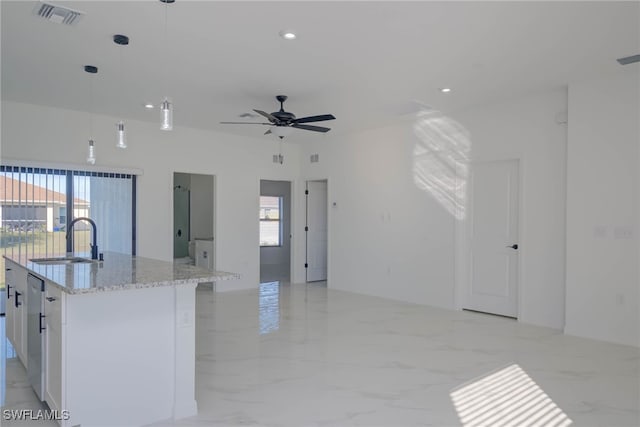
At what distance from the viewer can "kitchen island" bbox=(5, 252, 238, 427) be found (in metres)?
2.53

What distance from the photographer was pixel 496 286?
19.3 feet

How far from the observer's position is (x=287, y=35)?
12.0 ft

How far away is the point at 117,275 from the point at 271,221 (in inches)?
334

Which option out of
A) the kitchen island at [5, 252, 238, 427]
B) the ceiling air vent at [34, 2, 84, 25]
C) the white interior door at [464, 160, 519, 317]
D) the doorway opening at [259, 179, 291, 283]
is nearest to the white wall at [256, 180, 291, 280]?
the doorway opening at [259, 179, 291, 283]

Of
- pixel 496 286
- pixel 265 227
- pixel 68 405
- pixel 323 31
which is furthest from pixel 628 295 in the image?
pixel 265 227

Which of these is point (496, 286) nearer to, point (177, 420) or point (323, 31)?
point (323, 31)

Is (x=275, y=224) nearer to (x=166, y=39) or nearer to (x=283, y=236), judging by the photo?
(x=283, y=236)

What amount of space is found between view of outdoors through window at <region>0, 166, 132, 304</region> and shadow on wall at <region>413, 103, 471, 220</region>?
4.49 metres

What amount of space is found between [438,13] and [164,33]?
218 cm

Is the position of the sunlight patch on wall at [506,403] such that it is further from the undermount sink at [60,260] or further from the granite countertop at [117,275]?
the undermount sink at [60,260]

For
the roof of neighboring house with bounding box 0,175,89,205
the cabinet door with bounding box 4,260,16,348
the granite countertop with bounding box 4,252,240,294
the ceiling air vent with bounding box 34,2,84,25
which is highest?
the ceiling air vent with bounding box 34,2,84,25

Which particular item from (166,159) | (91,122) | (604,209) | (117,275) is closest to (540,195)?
(604,209)

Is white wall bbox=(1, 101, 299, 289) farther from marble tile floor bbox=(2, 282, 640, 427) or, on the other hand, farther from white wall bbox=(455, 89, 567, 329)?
white wall bbox=(455, 89, 567, 329)

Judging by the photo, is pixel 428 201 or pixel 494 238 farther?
pixel 428 201
